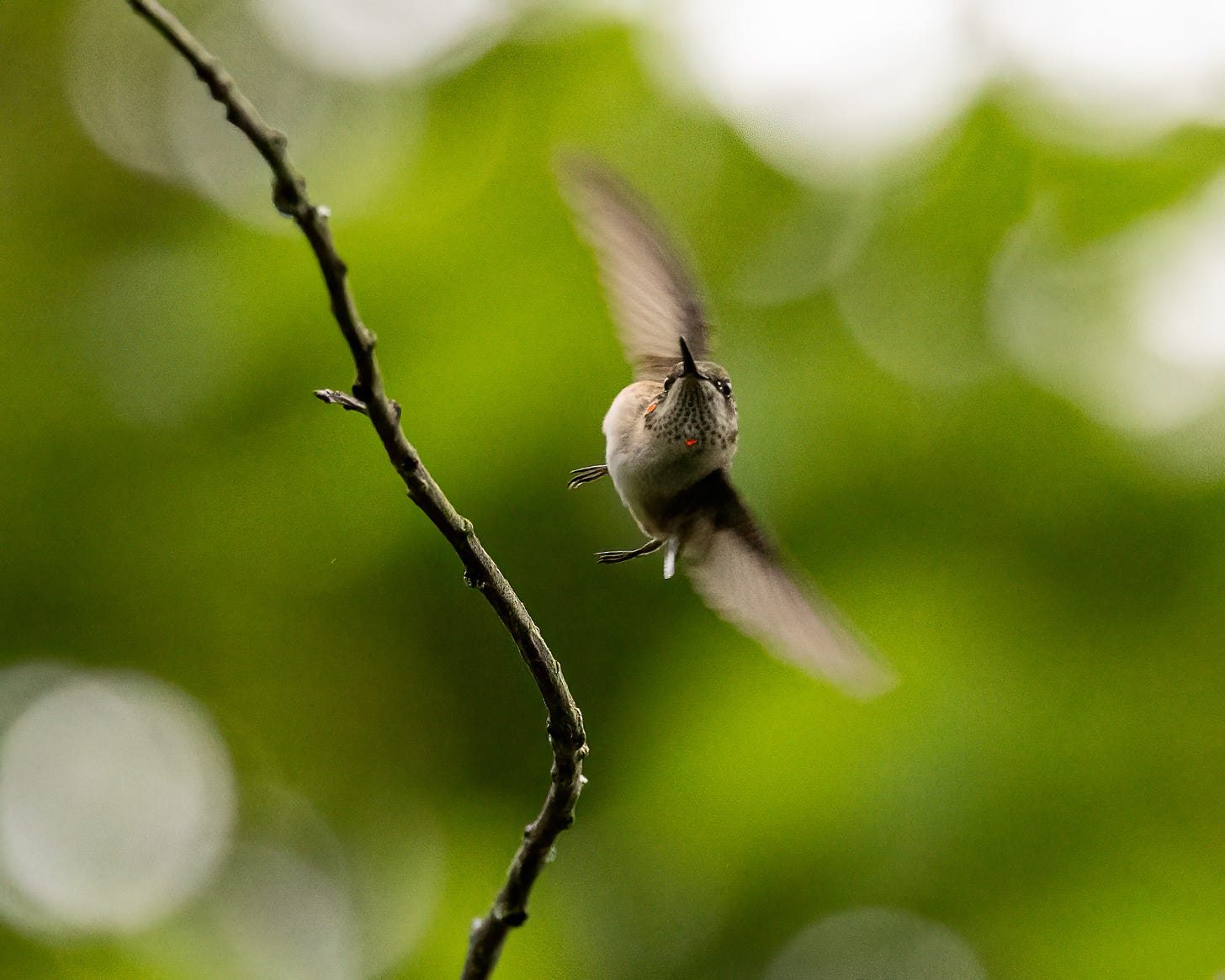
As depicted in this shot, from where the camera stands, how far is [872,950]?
446 cm

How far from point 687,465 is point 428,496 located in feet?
4.21

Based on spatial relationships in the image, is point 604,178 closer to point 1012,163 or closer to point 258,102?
point 1012,163

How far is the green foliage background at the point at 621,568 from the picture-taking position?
4238mm

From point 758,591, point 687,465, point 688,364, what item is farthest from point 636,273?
point 758,591

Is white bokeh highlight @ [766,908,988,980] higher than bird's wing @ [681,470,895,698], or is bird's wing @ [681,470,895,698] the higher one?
bird's wing @ [681,470,895,698]

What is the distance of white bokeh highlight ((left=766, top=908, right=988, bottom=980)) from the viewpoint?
430cm

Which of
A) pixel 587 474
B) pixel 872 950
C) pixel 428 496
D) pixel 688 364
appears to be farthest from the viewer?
pixel 872 950

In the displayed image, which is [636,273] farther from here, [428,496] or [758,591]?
[428,496]

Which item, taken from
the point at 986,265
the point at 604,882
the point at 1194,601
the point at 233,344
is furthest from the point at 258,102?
the point at 1194,601

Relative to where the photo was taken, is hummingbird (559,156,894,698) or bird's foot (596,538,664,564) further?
bird's foot (596,538,664,564)

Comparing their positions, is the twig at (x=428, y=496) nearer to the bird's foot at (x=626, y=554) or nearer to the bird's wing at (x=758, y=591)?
the bird's wing at (x=758, y=591)

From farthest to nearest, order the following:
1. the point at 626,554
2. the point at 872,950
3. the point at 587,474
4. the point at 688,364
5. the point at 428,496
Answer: the point at 872,950 → the point at 587,474 → the point at 626,554 → the point at 688,364 → the point at 428,496

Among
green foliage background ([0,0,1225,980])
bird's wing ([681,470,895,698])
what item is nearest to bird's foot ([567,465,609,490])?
bird's wing ([681,470,895,698])

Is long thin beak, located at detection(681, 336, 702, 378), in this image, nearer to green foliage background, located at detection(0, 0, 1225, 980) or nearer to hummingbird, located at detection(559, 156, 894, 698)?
hummingbird, located at detection(559, 156, 894, 698)
